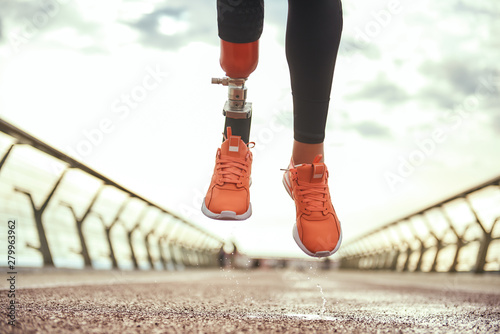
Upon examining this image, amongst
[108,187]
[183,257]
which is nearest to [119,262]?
[108,187]

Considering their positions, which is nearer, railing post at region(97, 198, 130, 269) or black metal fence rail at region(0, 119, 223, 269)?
black metal fence rail at region(0, 119, 223, 269)

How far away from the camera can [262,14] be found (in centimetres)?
178

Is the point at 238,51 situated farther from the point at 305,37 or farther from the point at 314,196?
the point at 314,196

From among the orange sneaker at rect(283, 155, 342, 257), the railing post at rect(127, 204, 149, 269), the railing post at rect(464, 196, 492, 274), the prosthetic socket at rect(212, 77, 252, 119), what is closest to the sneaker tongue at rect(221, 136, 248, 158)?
the prosthetic socket at rect(212, 77, 252, 119)

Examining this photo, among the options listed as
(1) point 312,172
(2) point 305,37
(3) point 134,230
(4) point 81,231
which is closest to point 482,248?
(4) point 81,231

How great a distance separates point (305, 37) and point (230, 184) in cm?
68

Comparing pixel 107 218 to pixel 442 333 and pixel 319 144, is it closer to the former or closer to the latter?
pixel 319 144

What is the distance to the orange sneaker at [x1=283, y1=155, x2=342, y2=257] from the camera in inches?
73.3

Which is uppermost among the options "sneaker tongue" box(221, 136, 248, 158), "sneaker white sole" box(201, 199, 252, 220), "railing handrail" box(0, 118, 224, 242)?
"railing handrail" box(0, 118, 224, 242)

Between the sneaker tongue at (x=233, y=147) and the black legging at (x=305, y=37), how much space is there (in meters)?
0.34

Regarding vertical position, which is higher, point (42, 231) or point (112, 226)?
point (112, 226)

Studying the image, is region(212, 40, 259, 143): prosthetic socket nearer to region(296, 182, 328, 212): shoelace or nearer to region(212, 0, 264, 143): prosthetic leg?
region(212, 0, 264, 143): prosthetic leg

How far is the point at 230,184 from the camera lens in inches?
79.1

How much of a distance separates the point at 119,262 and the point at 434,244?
5.92m
